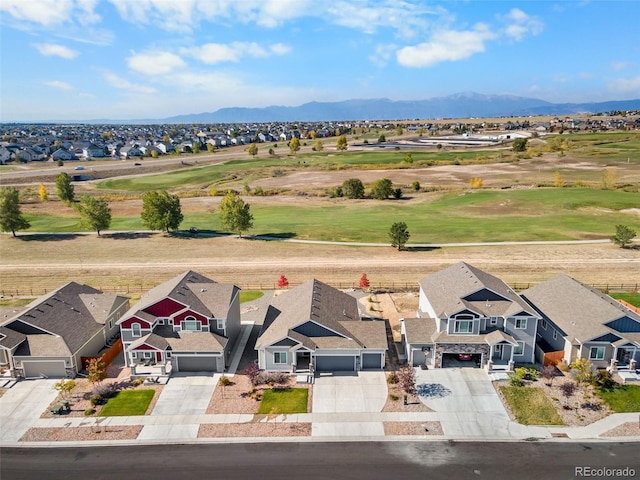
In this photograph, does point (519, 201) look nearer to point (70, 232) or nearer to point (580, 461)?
point (580, 461)

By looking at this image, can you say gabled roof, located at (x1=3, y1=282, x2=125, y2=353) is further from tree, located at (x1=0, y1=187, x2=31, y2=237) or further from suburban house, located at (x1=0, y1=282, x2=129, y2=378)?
tree, located at (x1=0, y1=187, x2=31, y2=237)

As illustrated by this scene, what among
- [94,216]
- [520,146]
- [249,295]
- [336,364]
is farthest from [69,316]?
[520,146]

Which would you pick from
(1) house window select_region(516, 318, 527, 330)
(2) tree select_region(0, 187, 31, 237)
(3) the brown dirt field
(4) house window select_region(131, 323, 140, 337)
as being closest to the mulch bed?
(4) house window select_region(131, 323, 140, 337)

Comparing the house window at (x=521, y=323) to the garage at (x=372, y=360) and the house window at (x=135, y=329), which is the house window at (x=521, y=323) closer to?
the garage at (x=372, y=360)

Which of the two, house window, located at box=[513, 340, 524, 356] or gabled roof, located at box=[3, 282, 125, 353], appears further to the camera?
house window, located at box=[513, 340, 524, 356]

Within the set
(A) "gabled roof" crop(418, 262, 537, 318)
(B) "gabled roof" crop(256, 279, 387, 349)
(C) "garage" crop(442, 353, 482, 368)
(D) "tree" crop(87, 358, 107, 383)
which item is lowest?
(C) "garage" crop(442, 353, 482, 368)
